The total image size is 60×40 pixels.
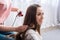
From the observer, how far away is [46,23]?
2.47 meters

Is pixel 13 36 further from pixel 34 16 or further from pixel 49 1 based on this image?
pixel 49 1

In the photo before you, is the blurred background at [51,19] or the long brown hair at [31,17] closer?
the long brown hair at [31,17]

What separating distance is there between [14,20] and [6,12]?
0.62ft

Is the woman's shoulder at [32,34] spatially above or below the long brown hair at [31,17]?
below

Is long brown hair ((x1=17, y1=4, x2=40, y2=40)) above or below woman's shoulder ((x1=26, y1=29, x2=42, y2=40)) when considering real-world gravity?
above

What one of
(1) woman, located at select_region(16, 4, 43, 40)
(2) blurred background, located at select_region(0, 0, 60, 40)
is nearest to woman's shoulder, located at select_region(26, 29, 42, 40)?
(1) woman, located at select_region(16, 4, 43, 40)

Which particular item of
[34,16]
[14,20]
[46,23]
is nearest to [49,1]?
[46,23]

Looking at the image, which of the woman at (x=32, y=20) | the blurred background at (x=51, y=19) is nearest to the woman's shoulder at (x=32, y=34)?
the woman at (x=32, y=20)

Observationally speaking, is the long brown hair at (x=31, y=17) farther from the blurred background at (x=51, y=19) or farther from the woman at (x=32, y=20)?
the blurred background at (x=51, y=19)

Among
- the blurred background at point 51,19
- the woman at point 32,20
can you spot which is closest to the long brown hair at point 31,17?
the woman at point 32,20

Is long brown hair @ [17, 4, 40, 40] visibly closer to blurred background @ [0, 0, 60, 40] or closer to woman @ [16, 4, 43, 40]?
woman @ [16, 4, 43, 40]

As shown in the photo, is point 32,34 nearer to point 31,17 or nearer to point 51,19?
point 31,17

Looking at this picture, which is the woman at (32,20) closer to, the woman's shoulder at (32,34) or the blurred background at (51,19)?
the woman's shoulder at (32,34)

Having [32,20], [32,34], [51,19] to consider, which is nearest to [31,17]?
[32,20]
